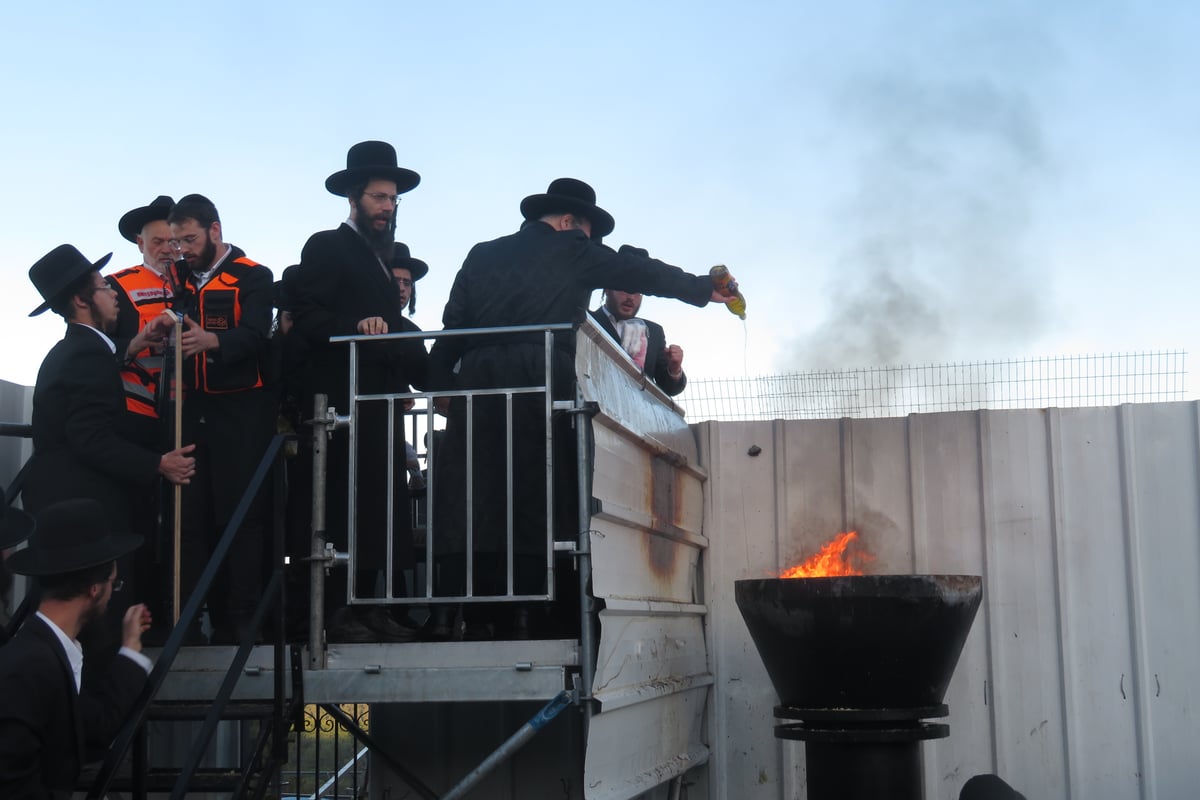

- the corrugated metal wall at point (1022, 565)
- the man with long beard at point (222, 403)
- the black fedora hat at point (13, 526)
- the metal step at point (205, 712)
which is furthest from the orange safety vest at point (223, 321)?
the corrugated metal wall at point (1022, 565)

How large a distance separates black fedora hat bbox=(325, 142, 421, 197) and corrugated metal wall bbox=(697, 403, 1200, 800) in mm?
2596

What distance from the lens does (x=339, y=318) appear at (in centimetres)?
532

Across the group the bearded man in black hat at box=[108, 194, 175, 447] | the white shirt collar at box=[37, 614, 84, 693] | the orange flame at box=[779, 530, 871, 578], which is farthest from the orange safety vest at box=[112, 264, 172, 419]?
the orange flame at box=[779, 530, 871, 578]

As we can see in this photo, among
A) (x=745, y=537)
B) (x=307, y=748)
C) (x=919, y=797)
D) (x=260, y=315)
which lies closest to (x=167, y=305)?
(x=260, y=315)

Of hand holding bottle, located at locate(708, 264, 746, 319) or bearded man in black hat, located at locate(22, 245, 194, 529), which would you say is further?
hand holding bottle, located at locate(708, 264, 746, 319)

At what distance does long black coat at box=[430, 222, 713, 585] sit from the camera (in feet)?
16.2

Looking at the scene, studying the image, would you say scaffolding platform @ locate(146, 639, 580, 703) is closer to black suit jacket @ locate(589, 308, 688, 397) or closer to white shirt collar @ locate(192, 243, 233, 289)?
white shirt collar @ locate(192, 243, 233, 289)

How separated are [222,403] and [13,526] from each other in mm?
1118

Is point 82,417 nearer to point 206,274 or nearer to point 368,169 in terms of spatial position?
point 206,274

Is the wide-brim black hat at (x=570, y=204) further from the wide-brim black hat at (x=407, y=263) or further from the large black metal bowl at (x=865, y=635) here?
the large black metal bowl at (x=865, y=635)

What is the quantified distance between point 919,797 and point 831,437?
7.11 ft

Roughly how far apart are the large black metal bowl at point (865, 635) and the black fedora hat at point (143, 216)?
10.7 feet

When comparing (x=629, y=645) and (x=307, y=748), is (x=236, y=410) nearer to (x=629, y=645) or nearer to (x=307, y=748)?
(x=629, y=645)

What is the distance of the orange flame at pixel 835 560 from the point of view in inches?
262
